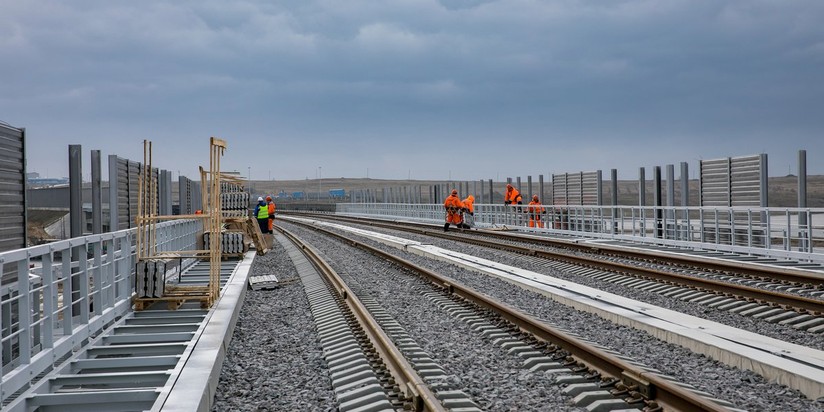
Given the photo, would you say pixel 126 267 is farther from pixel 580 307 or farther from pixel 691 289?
pixel 691 289

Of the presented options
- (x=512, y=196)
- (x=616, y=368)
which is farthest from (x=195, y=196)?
(x=616, y=368)

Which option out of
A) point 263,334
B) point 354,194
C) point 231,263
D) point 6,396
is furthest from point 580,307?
point 354,194

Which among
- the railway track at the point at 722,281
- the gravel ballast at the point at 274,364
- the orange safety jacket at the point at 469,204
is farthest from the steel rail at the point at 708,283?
the orange safety jacket at the point at 469,204

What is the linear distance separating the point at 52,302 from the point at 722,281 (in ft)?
34.4

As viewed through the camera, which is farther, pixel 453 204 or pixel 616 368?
pixel 453 204

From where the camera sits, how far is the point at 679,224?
2075 centimetres

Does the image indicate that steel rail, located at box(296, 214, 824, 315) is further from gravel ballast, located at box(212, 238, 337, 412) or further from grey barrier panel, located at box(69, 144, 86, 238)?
grey barrier panel, located at box(69, 144, 86, 238)

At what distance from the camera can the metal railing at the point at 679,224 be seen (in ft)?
55.0

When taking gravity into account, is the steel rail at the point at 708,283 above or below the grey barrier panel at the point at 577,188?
below

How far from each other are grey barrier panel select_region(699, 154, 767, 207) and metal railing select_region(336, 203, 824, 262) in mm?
446

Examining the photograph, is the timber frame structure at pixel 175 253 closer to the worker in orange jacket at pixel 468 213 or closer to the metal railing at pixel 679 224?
the metal railing at pixel 679 224

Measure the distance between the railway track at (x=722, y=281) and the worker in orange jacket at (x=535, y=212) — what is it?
10.3 meters

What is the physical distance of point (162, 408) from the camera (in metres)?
5.86

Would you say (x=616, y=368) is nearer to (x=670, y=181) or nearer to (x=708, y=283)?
(x=708, y=283)
